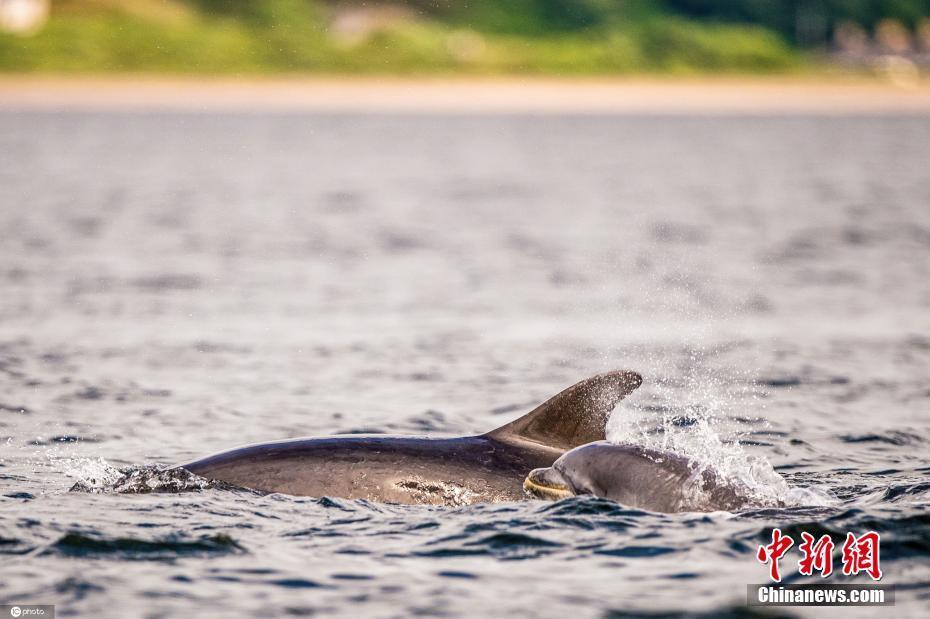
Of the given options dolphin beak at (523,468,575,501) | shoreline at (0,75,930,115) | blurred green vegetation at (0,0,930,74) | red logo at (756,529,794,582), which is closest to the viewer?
red logo at (756,529,794,582)

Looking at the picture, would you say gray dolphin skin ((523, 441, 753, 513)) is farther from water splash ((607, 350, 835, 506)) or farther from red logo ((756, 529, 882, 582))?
red logo ((756, 529, 882, 582))

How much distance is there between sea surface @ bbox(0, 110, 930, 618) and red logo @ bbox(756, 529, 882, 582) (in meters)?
0.09

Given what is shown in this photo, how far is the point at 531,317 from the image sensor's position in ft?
72.5

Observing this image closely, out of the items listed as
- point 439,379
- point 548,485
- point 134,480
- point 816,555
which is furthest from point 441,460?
point 439,379

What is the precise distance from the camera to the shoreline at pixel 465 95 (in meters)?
110

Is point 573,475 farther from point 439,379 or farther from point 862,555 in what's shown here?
point 439,379

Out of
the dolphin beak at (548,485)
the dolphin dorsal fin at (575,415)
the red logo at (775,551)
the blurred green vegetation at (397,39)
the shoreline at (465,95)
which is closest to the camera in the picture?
the red logo at (775,551)

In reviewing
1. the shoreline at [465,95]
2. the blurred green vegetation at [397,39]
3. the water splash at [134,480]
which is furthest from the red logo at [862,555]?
the shoreline at [465,95]

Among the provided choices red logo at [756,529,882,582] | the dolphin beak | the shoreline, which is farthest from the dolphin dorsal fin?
the shoreline

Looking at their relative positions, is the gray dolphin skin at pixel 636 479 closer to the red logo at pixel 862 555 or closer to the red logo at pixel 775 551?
the red logo at pixel 775 551

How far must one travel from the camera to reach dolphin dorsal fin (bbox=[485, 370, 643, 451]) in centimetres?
1092

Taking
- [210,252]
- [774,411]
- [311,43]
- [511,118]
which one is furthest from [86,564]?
[511,118]

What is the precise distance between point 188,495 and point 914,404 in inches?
314

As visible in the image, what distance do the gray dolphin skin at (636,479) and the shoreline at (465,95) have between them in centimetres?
10096
